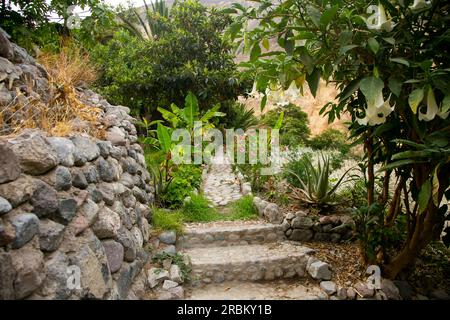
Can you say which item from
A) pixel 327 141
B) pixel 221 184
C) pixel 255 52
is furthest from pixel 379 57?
pixel 327 141

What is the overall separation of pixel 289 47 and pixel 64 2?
11.6ft

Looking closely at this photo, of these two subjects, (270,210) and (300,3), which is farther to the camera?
(270,210)

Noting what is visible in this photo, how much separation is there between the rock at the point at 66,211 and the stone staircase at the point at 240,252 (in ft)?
4.85

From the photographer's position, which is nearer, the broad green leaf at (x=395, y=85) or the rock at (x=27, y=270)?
the rock at (x=27, y=270)

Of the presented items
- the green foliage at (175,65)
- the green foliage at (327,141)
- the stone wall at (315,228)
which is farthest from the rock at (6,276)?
the green foliage at (327,141)

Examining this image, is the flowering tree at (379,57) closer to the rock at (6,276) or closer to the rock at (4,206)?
the rock at (4,206)

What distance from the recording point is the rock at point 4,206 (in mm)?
1389

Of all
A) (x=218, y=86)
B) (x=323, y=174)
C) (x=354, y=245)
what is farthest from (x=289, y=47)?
(x=218, y=86)

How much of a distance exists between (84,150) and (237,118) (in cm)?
772

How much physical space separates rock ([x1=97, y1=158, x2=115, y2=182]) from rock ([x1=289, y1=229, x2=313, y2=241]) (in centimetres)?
209

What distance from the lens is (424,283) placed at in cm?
302

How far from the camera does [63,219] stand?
5.87 feet
